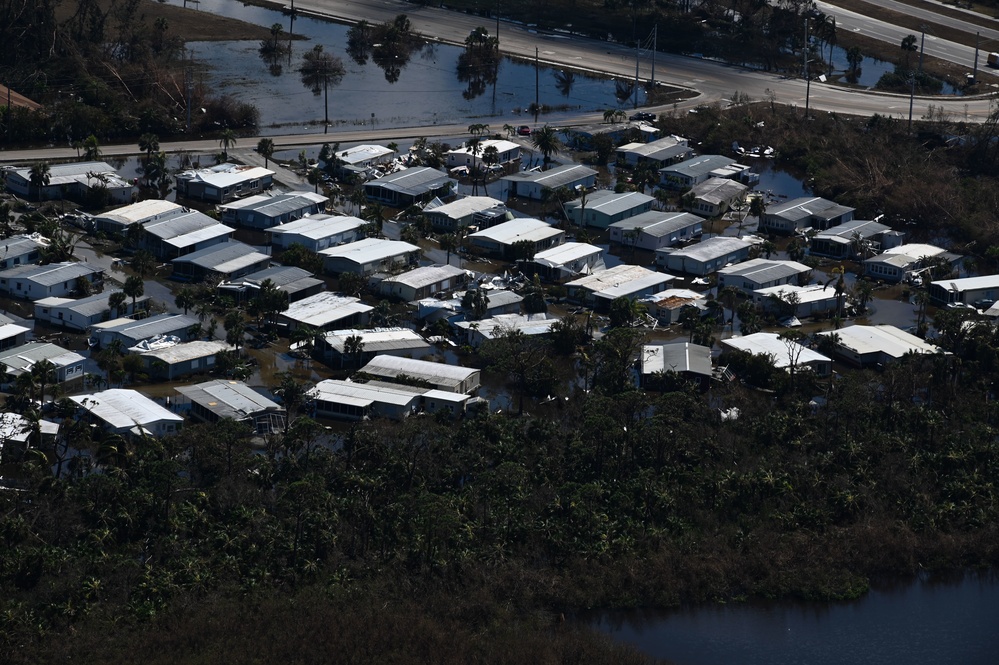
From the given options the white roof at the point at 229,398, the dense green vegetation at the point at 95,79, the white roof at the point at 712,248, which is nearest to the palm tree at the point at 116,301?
the white roof at the point at 229,398

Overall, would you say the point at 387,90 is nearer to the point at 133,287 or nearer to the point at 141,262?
the point at 141,262

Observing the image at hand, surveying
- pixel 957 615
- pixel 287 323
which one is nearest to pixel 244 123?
pixel 287 323

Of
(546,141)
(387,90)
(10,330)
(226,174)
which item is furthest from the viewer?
(387,90)

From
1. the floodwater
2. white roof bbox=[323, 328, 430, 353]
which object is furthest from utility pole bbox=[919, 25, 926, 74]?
the floodwater

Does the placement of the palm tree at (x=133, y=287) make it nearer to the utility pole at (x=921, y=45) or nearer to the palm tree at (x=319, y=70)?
the palm tree at (x=319, y=70)

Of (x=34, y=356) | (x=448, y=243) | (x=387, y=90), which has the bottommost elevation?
(x=34, y=356)

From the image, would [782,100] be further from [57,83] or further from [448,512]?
[448,512]

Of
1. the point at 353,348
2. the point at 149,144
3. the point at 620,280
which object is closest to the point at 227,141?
the point at 149,144

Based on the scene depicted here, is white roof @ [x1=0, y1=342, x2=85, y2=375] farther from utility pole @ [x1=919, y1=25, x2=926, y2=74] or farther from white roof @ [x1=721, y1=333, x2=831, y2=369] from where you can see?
utility pole @ [x1=919, y1=25, x2=926, y2=74]
